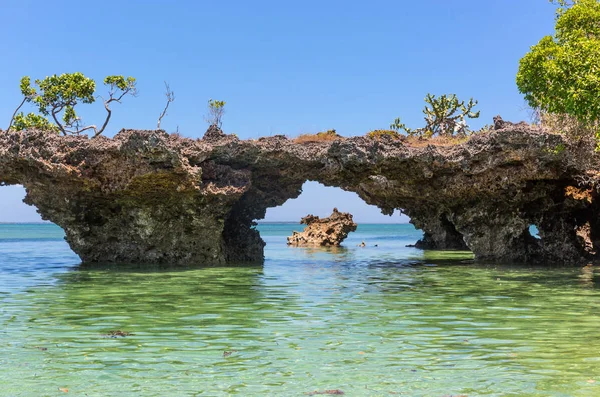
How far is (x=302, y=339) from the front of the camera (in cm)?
962

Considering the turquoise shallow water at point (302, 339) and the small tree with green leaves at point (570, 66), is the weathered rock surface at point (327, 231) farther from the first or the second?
the turquoise shallow water at point (302, 339)

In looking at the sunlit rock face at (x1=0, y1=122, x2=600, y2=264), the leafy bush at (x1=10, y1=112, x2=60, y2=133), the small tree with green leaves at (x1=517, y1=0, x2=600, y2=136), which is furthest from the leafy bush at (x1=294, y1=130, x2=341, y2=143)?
the leafy bush at (x1=10, y1=112, x2=60, y2=133)

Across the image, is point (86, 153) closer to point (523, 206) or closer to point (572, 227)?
point (523, 206)

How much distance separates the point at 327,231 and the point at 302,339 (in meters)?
→ 41.8

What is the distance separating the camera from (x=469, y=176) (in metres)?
24.8

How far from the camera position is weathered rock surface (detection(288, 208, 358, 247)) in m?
51.0

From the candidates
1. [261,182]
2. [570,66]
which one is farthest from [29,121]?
[570,66]

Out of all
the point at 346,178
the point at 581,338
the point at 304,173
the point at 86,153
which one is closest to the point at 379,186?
the point at 346,178

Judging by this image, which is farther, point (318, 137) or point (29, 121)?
point (29, 121)

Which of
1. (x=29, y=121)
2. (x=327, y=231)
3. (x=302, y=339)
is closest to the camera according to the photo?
(x=302, y=339)


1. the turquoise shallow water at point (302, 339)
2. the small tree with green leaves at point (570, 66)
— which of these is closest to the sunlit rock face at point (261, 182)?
the small tree with green leaves at point (570, 66)

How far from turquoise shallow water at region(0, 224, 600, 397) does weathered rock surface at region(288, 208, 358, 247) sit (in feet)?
107

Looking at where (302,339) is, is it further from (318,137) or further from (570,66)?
(318,137)

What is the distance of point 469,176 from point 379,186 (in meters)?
3.86
